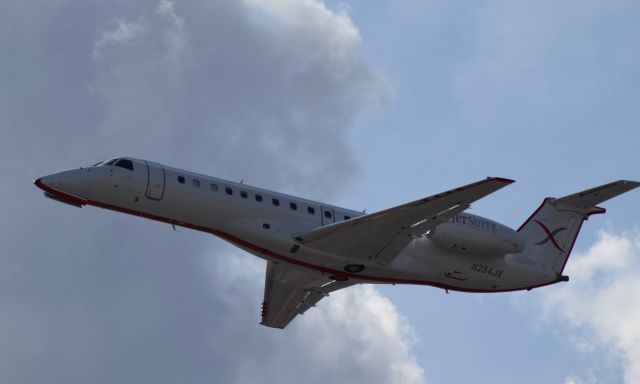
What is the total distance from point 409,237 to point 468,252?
108 inches

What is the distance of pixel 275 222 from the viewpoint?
88.3 ft

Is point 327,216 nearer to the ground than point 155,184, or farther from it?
farther from it

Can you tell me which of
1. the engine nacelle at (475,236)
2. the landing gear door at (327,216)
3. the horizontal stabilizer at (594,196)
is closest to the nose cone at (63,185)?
the landing gear door at (327,216)

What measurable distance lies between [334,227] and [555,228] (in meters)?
8.90

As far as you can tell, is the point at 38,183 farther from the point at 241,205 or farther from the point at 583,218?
the point at 583,218

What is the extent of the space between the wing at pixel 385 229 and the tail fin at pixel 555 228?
554cm

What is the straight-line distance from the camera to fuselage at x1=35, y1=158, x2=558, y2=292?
85.3 feet

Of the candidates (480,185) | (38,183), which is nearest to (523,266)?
(480,185)

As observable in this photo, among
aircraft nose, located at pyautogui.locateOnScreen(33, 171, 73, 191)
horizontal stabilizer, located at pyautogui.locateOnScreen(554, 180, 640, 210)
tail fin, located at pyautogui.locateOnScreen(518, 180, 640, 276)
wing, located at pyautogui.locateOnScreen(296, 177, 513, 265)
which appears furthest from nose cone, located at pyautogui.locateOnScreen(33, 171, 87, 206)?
horizontal stabilizer, located at pyautogui.locateOnScreen(554, 180, 640, 210)

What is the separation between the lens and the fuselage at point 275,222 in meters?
26.0

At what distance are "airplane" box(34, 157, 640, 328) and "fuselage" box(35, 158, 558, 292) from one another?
0.09 feet

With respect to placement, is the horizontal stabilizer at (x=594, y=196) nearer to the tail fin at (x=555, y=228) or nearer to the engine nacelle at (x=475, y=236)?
the tail fin at (x=555, y=228)

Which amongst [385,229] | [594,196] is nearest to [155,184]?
[385,229]

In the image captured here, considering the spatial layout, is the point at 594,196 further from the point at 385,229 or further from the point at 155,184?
the point at 155,184
